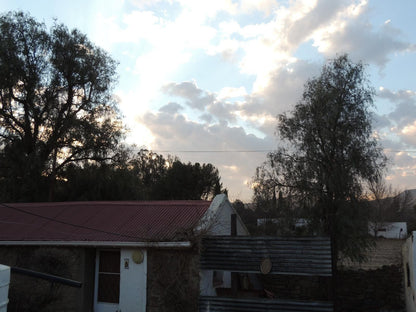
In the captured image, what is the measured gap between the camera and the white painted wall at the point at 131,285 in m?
11.3

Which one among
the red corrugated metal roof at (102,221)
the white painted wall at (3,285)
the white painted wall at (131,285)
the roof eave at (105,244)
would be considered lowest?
the white painted wall at (131,285)

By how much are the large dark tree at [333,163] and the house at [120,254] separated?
3463mm

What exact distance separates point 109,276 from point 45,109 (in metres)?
15.6

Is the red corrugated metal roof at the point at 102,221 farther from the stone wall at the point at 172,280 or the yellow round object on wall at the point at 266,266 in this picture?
the yellow round object on wall at the point at 266,266

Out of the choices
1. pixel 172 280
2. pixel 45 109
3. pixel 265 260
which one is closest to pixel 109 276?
pixel 172 280

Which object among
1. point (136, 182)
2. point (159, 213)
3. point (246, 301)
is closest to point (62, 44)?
point (136, 182)

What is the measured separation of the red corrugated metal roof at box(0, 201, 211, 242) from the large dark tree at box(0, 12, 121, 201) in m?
7.96

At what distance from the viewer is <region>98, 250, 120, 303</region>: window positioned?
12.0 m

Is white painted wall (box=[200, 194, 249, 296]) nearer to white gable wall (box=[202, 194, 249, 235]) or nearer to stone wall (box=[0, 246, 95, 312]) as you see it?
white gable wall (box=[202, 194, 249, 235])

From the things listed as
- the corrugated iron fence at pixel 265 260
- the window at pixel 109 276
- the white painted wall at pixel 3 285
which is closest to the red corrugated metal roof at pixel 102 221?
the window at pixel 109 276

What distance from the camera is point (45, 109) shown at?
79.7ft

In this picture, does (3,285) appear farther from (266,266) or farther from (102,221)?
(102,221)

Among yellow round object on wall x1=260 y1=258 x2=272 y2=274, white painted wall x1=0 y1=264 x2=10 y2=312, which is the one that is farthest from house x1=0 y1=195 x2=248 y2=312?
white painted wall x1=0 y1=264 x2=10 y2=312

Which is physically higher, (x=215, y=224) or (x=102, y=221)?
(x=102, y=221)
